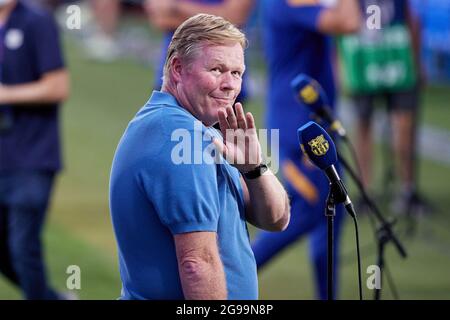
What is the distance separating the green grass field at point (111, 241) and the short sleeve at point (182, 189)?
339 cm

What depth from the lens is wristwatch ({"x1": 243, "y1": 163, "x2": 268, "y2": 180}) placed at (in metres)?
3.75

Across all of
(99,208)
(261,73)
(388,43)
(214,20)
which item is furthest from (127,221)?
(261,73)

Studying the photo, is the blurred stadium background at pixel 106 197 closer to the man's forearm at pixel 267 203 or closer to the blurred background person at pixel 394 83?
the blurred background person at pixel 394 83

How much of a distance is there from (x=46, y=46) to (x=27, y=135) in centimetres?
51

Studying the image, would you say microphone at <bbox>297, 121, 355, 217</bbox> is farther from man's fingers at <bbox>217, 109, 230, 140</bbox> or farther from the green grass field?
the green grass field

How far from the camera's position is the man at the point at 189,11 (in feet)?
23.5

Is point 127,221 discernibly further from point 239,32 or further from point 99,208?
point 99,208

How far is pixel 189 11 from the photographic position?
7188 millimetres

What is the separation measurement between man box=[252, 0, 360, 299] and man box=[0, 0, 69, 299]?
1.24 meters

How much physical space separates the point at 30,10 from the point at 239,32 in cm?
321

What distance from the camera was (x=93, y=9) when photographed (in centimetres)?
2173

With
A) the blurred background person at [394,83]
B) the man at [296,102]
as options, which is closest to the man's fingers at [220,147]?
the man at [296,102]

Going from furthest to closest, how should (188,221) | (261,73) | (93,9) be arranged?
(93,9), (261,73), (188,221)

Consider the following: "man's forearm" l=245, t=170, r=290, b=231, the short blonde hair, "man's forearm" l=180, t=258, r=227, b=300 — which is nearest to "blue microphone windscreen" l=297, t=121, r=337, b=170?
"man's forearm" l=245, t=170, r=290, b=231
